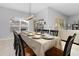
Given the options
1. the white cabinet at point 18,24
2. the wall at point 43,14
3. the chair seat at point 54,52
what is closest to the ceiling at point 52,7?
the wall at point 43,14

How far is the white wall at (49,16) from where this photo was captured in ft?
5.73

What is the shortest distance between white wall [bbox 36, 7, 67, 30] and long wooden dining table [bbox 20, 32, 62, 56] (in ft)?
0.70

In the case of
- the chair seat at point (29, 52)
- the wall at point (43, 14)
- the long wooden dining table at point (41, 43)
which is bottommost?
the chair seat at point (29, 52)

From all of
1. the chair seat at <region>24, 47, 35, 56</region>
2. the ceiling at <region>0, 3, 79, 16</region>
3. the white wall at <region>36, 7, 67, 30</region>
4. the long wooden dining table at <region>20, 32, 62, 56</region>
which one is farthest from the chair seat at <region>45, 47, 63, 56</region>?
the ceiling at <region>0, 3, 79, 16</region>

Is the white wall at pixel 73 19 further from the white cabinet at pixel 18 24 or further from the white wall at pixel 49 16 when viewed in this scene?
the white cabinet at pixel 18 24

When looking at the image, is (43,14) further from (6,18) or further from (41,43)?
(6,18)

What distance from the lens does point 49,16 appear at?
1768 millimetres

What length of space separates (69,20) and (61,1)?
0.34 meters

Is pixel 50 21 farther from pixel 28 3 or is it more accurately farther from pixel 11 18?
pixel 11 18

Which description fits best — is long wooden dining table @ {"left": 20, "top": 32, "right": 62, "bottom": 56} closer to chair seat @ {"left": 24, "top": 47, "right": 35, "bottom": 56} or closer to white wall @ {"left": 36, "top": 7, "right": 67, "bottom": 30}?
chair seat @ {"left": 24, "top": 47, "right": 35, "bottom": 56}

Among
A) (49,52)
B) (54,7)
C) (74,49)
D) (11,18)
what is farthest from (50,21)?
(74,49)

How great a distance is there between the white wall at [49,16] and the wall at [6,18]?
28cm

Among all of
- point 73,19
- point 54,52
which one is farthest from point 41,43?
point 73,19

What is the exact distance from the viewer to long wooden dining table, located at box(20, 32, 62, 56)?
1630 mm
